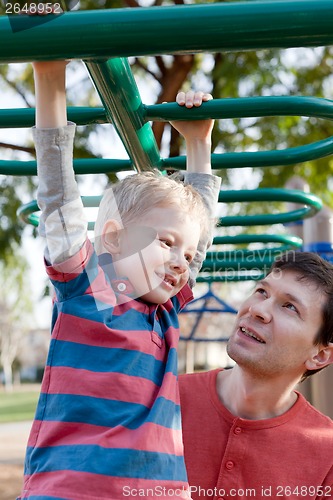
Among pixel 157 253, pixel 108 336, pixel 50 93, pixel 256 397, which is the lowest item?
pixel 256 397

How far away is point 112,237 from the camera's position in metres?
1.20

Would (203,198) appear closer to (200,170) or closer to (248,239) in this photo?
(200,170)

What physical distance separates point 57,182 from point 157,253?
8.4 inches

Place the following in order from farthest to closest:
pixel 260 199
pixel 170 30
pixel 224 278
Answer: pixel 224 278 → pixel 260 199 → pixel 170 30

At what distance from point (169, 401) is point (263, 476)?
17.5 inches

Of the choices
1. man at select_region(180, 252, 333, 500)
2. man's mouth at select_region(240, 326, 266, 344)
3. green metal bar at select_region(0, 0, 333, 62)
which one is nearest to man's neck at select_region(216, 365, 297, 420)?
man at select_region(180, 252, 333, 500)

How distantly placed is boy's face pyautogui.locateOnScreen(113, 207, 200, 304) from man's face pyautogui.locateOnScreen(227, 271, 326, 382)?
1.07 ft

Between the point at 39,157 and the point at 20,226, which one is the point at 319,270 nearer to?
the point at 39,157

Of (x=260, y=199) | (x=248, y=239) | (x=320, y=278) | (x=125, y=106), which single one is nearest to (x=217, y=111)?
(x=125, y=106)

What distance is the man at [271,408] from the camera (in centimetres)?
146

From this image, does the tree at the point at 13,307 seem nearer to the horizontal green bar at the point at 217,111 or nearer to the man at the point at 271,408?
the man at the point at 271,408

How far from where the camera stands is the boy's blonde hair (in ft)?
3.91

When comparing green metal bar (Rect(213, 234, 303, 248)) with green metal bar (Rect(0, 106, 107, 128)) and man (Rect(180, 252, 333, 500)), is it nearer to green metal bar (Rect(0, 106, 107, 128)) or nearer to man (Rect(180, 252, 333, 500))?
man (Rect(180, 252, 333, 500))

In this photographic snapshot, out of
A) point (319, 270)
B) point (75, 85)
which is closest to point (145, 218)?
point (319, 270)
